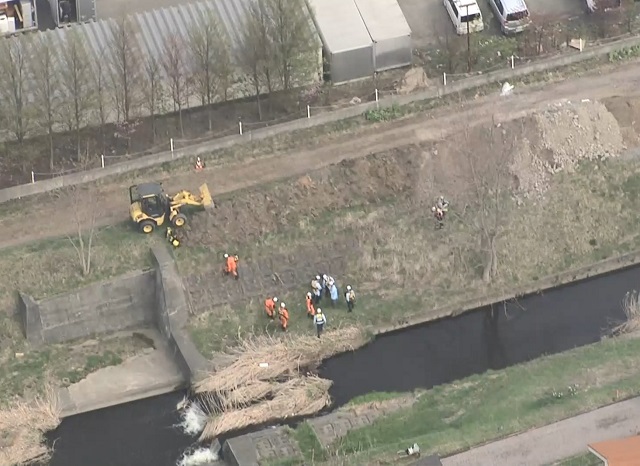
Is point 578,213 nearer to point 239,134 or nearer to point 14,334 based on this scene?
point 239,134

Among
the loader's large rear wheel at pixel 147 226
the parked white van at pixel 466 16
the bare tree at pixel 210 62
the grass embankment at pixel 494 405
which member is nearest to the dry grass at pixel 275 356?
the grass embankment at pixel 494 405

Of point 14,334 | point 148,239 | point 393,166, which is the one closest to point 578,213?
point 393,166

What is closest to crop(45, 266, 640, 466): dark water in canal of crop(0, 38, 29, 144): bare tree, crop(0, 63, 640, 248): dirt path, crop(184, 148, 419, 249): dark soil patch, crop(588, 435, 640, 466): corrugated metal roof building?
crop(184, 148, 419, 249): dark soil patch

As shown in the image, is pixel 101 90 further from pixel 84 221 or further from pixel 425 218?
pixel 425 218

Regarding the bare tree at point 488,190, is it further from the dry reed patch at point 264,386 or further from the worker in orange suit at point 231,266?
the worker in orange suit at point 231,266

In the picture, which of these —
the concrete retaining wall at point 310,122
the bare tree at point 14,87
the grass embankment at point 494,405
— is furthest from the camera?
the bare tree at point 14,87
